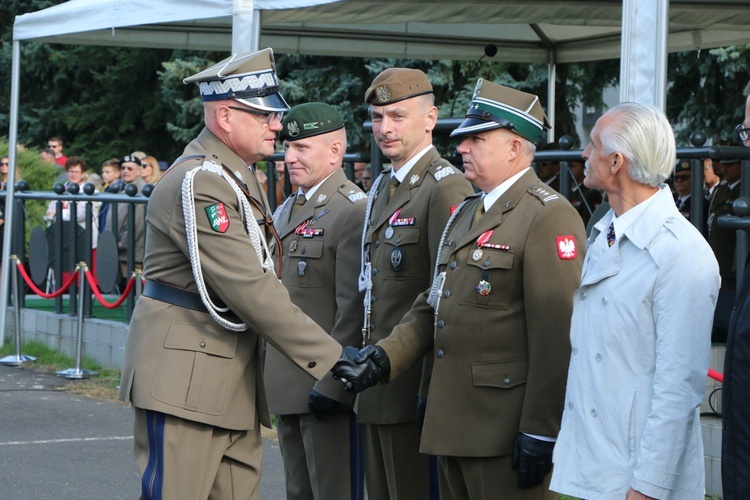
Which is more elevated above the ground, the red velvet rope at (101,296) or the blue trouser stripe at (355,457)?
the red velvet rope at (101,296)

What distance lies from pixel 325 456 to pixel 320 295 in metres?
0.68

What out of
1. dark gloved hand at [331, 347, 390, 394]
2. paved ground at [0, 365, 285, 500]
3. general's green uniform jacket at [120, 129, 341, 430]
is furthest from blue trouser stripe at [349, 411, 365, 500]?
paved ground at [0, 365, 285, 500]

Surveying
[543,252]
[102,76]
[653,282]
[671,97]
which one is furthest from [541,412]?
[102,76]

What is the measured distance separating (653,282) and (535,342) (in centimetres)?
71

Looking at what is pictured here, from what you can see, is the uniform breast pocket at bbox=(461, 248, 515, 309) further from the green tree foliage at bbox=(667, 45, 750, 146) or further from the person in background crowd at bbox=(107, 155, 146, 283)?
the green tree foliage at bbox=(667, 45, 750, 146)

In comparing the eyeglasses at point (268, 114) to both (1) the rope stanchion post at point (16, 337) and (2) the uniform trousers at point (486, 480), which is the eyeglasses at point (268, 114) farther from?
(1) the rope stanchion post at point (16, 337)

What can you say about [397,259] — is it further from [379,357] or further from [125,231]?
[125,231]

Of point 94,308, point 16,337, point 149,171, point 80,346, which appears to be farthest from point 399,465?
point 149,171

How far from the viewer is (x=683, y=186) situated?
7477mm

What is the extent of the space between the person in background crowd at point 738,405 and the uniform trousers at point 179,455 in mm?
1868

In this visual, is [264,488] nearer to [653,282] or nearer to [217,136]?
[217,136]

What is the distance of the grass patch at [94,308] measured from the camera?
10.8 metres

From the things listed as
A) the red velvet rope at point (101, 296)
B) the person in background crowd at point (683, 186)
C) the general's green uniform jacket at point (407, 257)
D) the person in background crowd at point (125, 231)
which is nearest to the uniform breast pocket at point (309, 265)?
the general's green uniform jacket at point (407, 257)

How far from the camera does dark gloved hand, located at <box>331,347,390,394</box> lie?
4.10m
